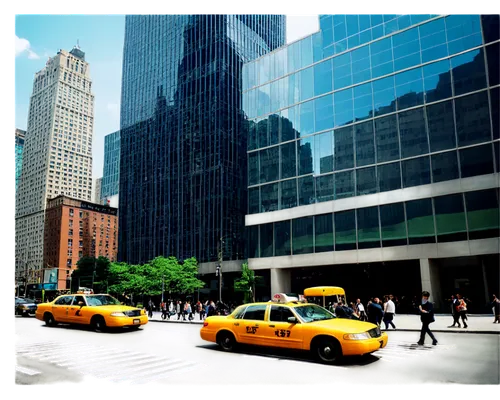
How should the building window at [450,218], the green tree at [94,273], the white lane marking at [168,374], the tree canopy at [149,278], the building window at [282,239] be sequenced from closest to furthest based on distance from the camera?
1. the white lane marking at [168,374]
2. the building window at [450,218]
3. the building window at [282,239]
4. the tree canopy at [149,278]
5. the green tree at [94,273]

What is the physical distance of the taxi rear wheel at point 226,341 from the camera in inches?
433

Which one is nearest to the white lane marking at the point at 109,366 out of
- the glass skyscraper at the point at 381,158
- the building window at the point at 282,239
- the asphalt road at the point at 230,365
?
the asphalt road at the point at 230,365

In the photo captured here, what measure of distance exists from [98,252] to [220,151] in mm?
62456

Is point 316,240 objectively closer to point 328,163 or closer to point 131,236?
point 328,163

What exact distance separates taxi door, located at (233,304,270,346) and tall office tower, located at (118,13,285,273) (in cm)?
4970

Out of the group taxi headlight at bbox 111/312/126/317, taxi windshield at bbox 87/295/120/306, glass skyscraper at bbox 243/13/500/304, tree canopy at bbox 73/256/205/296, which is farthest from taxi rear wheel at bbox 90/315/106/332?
tree canopy at bbox 73/256/205/296

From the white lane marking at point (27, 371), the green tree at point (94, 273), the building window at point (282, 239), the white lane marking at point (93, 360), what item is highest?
the building window at point (282, 239)

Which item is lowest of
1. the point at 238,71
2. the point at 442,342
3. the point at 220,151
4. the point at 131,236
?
the point at 442,342

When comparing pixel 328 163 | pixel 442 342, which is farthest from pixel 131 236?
pixel 442 342

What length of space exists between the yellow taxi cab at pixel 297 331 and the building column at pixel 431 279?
25337 millimetres

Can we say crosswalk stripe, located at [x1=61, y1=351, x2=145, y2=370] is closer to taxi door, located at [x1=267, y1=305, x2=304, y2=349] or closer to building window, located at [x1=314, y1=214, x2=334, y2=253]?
taxi door, located at [x1=267, y1=305, x2=304, y2=349]

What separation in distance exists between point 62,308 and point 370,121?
31265 millimetres

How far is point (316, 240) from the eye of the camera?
40.2 meters

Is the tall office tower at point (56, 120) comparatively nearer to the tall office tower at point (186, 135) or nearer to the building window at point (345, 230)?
the building window at point (345, 230)
